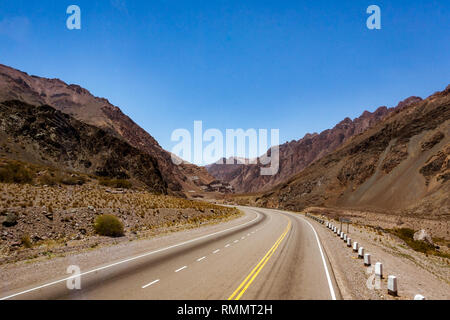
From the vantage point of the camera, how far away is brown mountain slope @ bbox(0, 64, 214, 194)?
120m

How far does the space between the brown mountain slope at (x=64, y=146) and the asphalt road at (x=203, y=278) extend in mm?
50736

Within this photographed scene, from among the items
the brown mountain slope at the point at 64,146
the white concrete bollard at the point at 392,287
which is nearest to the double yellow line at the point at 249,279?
the white concrete bollard at the point at 392,287

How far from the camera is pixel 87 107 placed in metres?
135

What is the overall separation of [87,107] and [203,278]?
146 metres

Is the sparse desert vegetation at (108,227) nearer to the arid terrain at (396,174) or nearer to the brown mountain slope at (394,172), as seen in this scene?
the arid terrain at (396,174)

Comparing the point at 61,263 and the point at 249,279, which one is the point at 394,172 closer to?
the point at 249,279

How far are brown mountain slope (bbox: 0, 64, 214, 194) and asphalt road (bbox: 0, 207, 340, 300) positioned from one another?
108191 mm

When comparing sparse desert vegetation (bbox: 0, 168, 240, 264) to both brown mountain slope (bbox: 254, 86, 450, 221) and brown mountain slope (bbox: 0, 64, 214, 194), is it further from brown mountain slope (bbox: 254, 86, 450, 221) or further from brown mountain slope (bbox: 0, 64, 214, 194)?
brown mountain slope (bbox: 0, 64, 214, 194)

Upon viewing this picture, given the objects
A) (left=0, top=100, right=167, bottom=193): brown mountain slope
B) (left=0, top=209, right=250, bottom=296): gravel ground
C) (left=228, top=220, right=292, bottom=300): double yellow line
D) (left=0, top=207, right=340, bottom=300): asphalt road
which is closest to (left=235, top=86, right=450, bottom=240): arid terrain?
(left=228, top=220, right=292, bottom=300): double yellow line

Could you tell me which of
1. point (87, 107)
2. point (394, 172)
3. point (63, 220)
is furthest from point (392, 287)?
point (87, 107)

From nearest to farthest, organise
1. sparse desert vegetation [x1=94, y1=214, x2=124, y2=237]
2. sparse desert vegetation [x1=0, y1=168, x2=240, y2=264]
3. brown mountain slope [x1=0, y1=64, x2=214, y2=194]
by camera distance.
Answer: sparse desert vegetation [x1=0, y1=168, x2=240, y2=264] < sparse desert vegetation [x1=94, y1=214, x2=124, y2=237] < brown mountain slope [x1=0, y1=64, x2=214, y2=194]

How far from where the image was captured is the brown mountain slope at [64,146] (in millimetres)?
56125
